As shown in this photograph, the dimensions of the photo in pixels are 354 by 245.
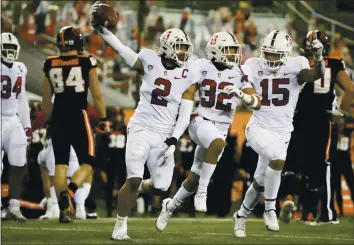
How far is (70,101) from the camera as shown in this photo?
1133cm

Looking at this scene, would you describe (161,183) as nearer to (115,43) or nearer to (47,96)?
(115,43)

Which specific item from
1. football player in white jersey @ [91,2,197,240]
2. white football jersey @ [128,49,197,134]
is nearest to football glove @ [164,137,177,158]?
football player in white jersey @ [91,2,197,240]

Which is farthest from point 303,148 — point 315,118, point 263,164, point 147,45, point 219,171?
point 147,45

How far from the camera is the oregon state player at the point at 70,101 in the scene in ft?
36.8

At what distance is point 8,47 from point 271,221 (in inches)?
155

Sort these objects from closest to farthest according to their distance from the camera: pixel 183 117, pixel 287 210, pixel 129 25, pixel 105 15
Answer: pixel 105 15
pixel 183 117
pixel 287 210
pixel 129 25

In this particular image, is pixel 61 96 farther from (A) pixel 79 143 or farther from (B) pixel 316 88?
(B) pixel 316 88

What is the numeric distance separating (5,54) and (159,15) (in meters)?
8.27

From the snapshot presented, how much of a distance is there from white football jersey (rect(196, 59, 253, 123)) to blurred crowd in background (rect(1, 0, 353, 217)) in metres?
5.39

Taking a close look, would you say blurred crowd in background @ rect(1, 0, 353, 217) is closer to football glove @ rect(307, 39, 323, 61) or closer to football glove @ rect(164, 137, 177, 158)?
football glove @ rect(164, 137, 177, 158)

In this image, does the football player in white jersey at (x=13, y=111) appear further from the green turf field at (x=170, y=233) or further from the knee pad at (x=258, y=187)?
the knee pad at (x=258, y=187)

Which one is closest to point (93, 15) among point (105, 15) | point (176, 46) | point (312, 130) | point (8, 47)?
point (105, 15)

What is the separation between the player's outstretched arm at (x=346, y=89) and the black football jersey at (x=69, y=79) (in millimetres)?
2805

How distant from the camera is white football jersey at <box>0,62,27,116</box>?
1222cm
